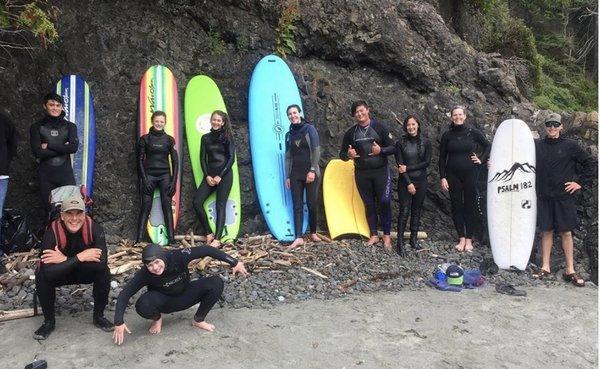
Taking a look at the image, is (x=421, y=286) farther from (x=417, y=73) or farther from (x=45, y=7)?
(x=45, y=7)

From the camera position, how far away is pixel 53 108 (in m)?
4.62

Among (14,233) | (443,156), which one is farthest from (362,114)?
(14,233)

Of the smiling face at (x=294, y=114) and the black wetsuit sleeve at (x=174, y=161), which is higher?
the smiling face at (x=294, y=114)

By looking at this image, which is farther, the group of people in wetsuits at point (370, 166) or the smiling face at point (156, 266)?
the group of people in wetsuits at point (370, 166)

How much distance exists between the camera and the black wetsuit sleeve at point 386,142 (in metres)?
5.09

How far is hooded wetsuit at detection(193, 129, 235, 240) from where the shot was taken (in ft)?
17.1

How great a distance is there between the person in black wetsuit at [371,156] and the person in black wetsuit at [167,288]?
224cm

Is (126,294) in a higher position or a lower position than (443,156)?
lower

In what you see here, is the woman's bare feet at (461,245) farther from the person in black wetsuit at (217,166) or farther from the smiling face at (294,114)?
the person in black wetsuit at (217,166)

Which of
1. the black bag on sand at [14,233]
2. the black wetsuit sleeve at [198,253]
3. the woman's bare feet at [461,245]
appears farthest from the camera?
the woman's bare feet at [461,245]

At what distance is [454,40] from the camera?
7070 millimetres

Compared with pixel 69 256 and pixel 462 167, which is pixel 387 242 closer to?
pixel 462 167

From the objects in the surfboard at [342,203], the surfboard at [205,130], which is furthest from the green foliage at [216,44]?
the surfboard at [342,203]

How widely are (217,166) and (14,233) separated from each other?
2.02 m
